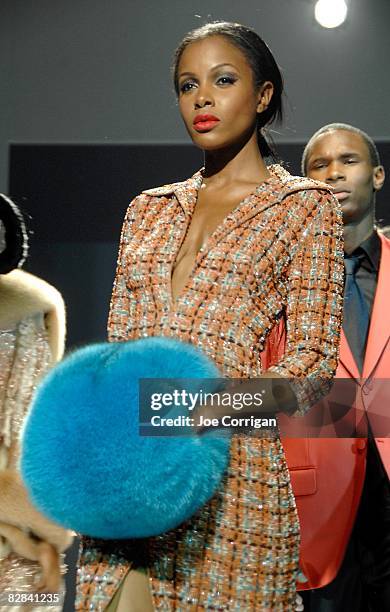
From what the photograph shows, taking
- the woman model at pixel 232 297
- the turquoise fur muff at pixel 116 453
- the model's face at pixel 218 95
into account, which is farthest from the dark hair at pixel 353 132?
the turquoise fur muff at pixel 116 453

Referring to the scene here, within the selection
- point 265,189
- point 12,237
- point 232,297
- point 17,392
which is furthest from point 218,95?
point 17,392

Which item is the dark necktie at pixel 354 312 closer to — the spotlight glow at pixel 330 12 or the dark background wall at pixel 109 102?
the dark background wall at pixel 109 102

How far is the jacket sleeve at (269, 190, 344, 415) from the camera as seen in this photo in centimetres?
150

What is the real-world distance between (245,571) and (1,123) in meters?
1.31

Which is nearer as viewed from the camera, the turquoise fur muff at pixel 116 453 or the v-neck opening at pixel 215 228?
the turquoise fur muff at pixel 116 453

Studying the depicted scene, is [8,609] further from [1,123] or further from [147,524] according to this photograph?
[1,123]

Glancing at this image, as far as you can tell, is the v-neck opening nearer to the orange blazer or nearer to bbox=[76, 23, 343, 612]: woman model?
bbox=[76, 23, 343, 612]: woman model

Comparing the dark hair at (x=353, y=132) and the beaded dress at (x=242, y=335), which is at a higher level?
the dark hair at (x=353, y=132)

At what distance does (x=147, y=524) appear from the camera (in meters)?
1.40

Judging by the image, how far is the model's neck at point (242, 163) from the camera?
1.72m

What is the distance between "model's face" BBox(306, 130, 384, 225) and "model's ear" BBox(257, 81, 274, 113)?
51 cm

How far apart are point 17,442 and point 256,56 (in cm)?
100

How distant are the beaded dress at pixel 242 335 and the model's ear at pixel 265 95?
0.12 meters

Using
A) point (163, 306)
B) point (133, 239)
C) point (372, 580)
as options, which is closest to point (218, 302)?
point (163, 306)
